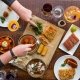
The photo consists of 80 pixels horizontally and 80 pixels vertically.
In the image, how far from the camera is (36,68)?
175 cm

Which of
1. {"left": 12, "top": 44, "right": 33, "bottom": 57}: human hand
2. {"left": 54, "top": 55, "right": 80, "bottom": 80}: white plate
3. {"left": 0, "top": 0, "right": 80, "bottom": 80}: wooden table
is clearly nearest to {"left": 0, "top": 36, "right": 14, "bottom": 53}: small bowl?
{"left": 0, "top": 0, "right": 80, "bottom": 80}: wooden table

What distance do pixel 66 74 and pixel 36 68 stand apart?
0.62 feet

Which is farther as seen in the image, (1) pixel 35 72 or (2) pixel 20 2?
(2) pixel 20 2

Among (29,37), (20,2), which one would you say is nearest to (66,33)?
(29,37)

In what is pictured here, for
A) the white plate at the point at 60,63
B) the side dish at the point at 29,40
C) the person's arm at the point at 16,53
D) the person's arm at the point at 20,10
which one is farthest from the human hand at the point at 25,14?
the white plate at the point at 60,63

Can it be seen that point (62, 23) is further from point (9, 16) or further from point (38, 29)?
point (9, 16)

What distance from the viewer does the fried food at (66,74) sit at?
5.74ft

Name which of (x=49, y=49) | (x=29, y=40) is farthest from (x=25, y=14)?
(x=49, y=49)

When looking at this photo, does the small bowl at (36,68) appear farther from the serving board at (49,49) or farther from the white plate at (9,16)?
the white plate at (9,16)

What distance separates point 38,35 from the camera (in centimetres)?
184

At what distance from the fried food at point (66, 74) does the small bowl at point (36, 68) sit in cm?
11

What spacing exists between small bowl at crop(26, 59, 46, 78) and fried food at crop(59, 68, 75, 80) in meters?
0.11

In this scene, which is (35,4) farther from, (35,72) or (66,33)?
(35,72)

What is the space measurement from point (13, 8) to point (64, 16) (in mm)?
332
